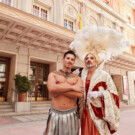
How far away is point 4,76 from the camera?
929 cm

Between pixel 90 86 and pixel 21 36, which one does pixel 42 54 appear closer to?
pixel 21 36

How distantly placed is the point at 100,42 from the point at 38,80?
9.06 m

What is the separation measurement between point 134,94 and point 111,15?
11.7 meters

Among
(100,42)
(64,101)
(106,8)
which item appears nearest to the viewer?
(64,101)

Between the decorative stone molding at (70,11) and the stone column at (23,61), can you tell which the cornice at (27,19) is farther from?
the decorative stone molding at (70,11)

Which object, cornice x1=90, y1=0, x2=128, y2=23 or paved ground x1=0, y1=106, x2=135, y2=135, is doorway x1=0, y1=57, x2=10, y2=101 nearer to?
paved ground x1=0, y1=106, x2=135, y2=135

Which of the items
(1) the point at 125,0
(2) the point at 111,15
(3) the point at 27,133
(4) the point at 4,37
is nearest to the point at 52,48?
(4) the point at 4,37

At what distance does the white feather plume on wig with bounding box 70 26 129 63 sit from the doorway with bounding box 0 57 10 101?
8.15 m

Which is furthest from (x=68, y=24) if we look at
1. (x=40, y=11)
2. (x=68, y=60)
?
(x=68, y=60)

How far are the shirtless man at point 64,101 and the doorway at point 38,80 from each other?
29.1 feet

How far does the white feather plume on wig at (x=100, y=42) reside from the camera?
7.73 ft

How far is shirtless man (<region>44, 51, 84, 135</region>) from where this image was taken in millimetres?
1861

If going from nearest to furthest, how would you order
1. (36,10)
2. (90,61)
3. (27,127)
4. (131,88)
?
(90,61)
(27,127)
(36,10)
(131,88)

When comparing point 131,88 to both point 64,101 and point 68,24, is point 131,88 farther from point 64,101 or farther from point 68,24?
point 64,101
